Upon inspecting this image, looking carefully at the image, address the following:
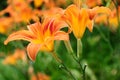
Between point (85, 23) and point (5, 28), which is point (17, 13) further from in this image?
point (85, 23)

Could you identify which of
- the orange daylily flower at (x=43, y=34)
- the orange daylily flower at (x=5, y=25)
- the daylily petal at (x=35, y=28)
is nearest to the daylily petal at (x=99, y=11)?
the orange daylily flower at (x=43, y=34)

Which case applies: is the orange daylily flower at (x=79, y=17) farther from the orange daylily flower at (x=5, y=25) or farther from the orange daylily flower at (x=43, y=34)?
the orange daylily flower at (x=5, y=25)

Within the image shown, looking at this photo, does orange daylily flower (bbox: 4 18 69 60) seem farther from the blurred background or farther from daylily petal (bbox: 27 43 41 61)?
the blurred background

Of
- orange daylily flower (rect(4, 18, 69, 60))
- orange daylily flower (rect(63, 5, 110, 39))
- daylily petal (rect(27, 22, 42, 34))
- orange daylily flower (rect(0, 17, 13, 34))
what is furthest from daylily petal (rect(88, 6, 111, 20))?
orange daylily flower (rect(0, 17, 13, 34))

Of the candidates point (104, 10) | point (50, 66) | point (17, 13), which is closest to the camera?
point (104, 10)

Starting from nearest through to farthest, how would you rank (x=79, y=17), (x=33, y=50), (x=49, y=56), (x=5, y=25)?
(x=33, y=50) < (x=79, y=17) < (x=5, y=25) < (x=49, y=56)

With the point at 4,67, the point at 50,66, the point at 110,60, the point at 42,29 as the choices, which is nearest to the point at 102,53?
the point at 110,60

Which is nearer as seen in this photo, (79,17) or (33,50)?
(33,50)

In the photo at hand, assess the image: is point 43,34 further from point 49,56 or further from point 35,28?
point 49,56

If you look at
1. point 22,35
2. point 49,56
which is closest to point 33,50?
point 22,35
